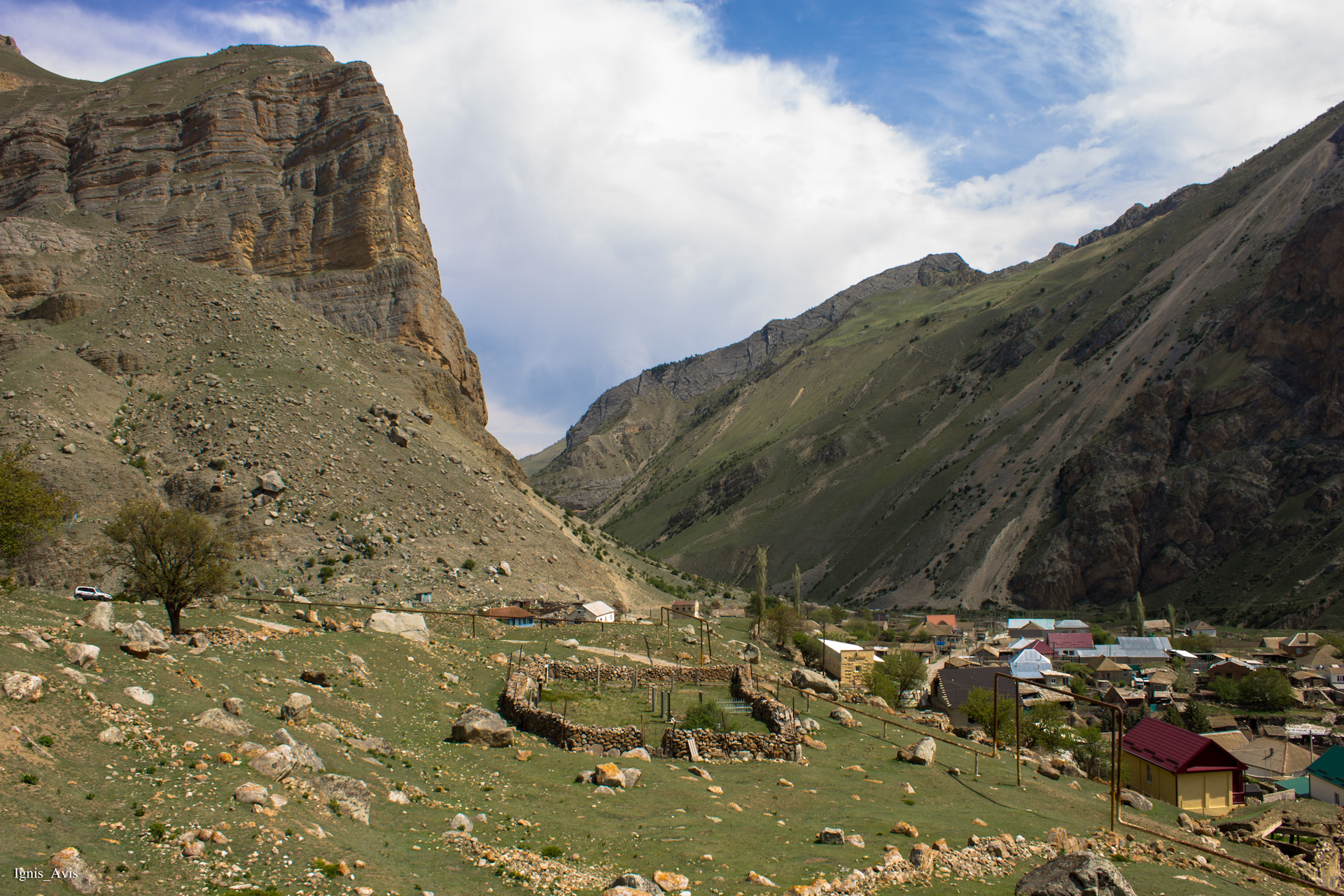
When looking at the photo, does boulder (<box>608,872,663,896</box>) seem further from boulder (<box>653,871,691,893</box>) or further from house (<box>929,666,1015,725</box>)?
house (<box>929,666,1015,725</box>)

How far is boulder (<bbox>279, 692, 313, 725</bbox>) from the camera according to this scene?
13609mm

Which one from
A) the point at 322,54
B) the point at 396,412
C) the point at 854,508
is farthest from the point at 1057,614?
the point at 322,54

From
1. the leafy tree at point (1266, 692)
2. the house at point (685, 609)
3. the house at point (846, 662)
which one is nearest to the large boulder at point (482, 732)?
the house at point (846, 662)

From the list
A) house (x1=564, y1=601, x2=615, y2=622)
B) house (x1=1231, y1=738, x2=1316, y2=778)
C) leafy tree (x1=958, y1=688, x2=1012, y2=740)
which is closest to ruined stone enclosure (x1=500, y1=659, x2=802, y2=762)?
leafy tree (x1=958, y1=688, x2=1012, y2=740)

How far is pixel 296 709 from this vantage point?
13672mm

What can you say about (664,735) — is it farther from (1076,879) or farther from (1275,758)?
(1275,758)

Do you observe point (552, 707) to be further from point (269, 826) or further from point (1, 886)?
point (1, 886)

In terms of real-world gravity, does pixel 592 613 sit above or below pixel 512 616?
below

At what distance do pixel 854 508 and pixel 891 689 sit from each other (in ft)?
302

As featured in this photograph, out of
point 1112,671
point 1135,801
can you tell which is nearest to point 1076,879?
point 1135,801

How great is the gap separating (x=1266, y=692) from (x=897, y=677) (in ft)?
92.8

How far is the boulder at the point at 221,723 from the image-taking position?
1141 cm

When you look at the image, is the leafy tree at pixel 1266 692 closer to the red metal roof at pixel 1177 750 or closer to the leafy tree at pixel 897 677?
the leafy tree at pixel 897 677

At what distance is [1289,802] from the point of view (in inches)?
1177
